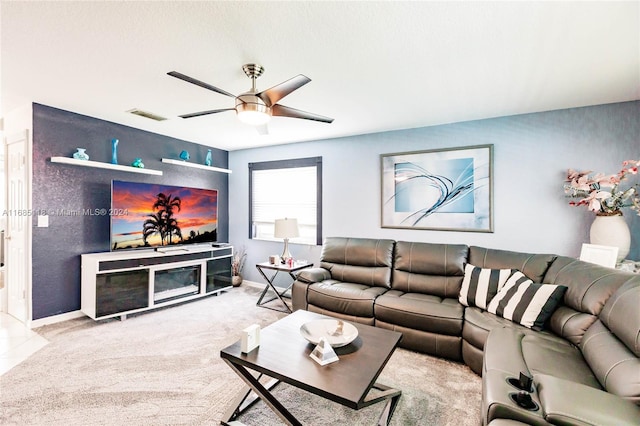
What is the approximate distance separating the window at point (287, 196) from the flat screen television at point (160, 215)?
71 centimetres

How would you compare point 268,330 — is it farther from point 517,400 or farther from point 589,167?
point 589,167

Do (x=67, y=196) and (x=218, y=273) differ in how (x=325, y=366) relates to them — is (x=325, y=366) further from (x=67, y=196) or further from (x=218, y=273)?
(x=67, y=196)

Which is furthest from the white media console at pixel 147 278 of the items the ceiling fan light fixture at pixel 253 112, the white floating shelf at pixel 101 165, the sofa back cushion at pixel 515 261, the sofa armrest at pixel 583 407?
the sofa armrest at pixel 583 407

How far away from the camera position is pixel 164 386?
7.44ft

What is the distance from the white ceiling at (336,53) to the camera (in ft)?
5.67

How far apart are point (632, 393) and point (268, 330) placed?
196cm

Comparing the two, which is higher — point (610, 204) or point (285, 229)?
point (610, 204)

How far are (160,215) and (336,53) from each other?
344 centimetres

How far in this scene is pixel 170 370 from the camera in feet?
8.18

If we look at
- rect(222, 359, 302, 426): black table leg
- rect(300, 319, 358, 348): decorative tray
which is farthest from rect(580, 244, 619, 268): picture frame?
rect(222, 359, 302, 426): black table leg

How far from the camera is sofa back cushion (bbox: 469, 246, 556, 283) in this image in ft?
8.96

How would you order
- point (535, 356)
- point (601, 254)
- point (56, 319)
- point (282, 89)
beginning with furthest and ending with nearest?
1. point (56, 319)
2. point (601, 254)
3. point (282, 89)
4. point (535, 356)

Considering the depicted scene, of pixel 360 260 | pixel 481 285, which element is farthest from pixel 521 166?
pixel 360 260

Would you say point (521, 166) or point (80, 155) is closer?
point (521, 166)
